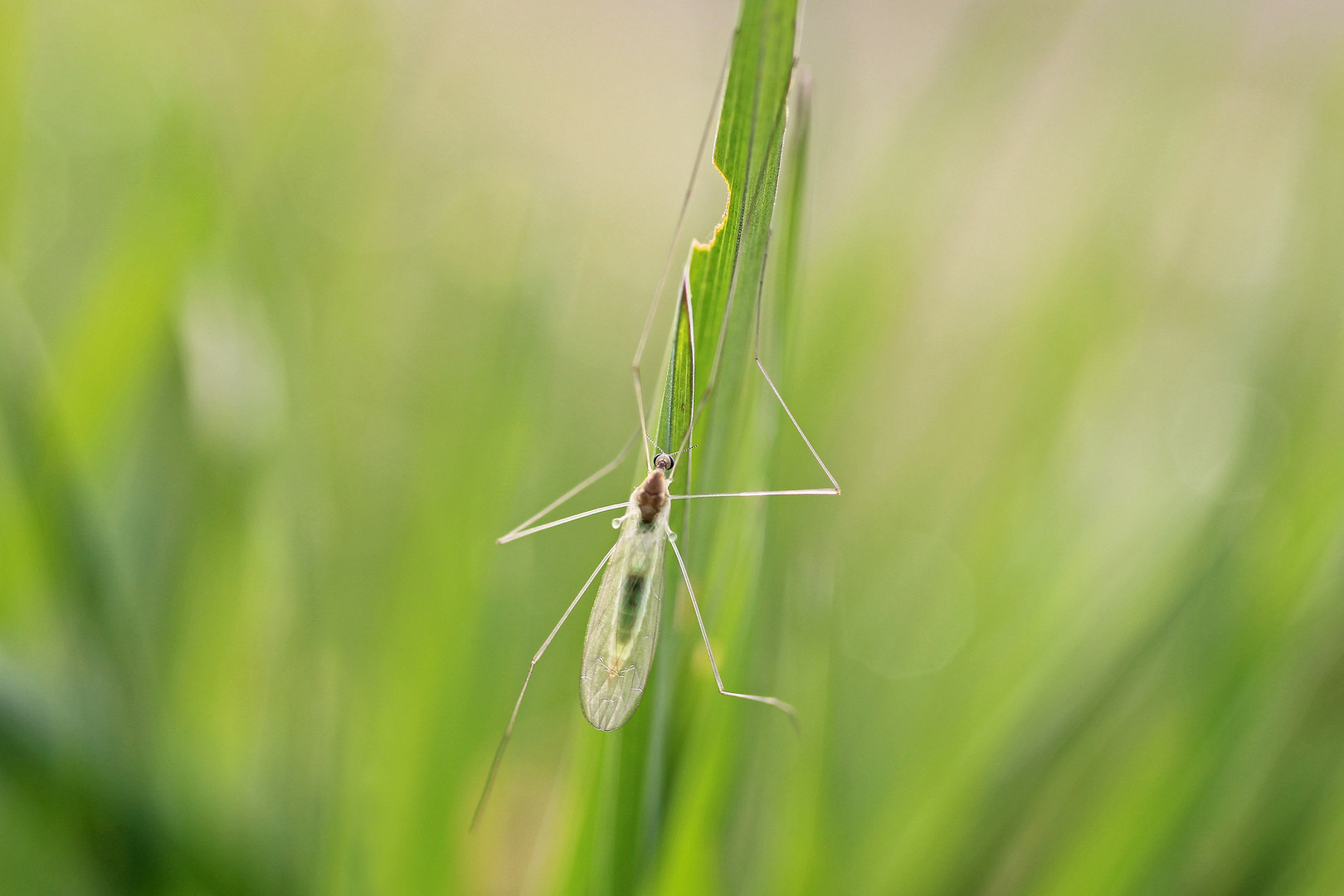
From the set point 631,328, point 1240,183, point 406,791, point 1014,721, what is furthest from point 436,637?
point 1240,183

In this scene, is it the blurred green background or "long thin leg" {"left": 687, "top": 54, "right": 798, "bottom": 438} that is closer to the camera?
"long thin leg" {"left": 687, "top": 54, "right": 798, "bottom": 438}

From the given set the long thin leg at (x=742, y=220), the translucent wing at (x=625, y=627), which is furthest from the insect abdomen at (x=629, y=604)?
the long thin leg at (x=742, y=220)

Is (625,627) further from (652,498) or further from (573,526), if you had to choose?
(573,526)

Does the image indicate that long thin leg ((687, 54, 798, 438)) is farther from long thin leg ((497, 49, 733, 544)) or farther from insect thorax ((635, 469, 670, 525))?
insect thorax ((635, 469, 670, 525))

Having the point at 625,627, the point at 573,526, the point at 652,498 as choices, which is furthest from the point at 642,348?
the point at 573,526

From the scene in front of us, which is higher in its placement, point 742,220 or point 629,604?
point 742,220

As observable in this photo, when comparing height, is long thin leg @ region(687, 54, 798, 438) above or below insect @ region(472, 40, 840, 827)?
above

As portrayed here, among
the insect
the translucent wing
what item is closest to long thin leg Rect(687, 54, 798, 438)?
the insect

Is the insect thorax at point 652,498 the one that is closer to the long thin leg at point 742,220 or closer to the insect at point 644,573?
the insect at point 644,573
